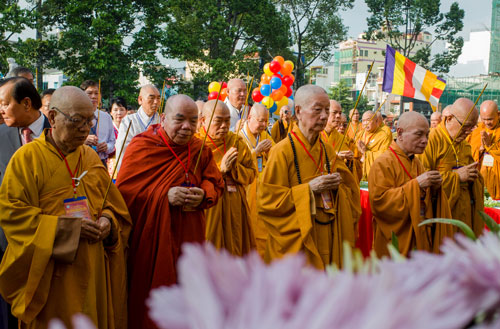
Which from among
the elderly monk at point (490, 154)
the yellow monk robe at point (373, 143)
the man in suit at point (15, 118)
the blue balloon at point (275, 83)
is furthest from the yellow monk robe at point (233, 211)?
the blue balloon at point (275, 83)

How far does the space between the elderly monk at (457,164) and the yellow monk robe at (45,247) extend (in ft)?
10.7

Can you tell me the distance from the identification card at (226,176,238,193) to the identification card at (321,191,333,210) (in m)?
1.12

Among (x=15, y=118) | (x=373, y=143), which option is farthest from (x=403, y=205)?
(x=373, y=143)

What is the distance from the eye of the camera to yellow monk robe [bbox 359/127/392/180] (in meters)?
9.02

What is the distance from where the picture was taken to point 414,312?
32 centimetres

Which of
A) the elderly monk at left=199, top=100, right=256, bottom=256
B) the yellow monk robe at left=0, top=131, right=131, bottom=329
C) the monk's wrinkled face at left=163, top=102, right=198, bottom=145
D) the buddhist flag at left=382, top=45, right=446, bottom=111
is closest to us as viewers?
the yellow monk robe at left=0, top=131, right=131, bottom=329

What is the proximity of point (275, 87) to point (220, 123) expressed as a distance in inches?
256

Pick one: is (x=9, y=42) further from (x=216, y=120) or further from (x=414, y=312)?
(x=414, y=312)

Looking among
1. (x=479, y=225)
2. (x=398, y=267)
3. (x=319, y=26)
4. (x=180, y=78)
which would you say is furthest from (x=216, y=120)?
(x=319, y=26)

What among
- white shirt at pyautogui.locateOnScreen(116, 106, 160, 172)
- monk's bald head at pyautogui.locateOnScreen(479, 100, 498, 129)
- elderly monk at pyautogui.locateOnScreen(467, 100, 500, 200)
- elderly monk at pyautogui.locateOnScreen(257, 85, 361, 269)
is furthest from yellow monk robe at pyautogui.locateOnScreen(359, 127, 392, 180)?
elderly monk at pyautogui.locateOnScreen(257, 85, 361, 269)

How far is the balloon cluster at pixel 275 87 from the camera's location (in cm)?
1059

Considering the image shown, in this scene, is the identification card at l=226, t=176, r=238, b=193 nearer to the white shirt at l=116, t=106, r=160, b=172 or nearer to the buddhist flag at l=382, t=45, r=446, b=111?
the white shirt at l=116, t=106, r=160, b=172

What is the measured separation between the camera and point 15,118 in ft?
9.71

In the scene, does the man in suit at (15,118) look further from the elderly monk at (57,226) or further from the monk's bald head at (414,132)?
the monk's bald head at (414,132)
